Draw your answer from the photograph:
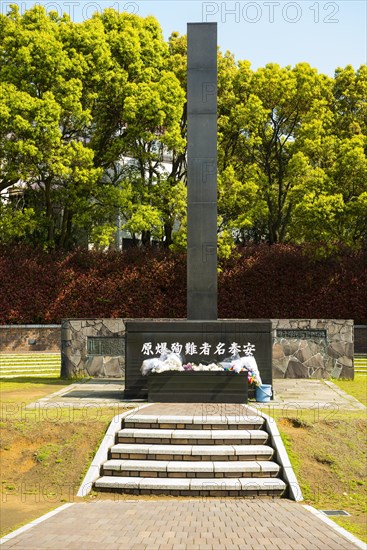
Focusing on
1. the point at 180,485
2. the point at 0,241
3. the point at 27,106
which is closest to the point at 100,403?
the point at 180,485

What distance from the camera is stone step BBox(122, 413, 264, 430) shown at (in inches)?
482

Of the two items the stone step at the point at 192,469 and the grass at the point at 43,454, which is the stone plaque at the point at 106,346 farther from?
the stone step at the point at 192,469

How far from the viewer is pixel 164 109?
31.3 meters

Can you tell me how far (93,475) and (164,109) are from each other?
22772mm

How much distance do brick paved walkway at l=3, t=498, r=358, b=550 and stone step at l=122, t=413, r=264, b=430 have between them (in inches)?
84.7

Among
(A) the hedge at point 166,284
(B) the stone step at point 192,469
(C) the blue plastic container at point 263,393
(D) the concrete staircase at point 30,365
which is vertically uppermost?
(A) the hedge at point 166,284

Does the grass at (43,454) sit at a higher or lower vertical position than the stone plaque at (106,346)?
lower

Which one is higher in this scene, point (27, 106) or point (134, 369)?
point (27, 106)

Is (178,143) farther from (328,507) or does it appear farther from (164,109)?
(328,507)

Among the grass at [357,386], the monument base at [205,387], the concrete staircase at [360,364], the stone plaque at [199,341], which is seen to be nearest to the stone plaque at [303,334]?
the grass at [357,386]

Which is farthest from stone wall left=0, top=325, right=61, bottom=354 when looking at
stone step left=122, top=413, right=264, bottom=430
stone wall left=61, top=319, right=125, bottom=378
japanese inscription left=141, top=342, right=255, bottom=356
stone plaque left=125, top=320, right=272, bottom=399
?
stone step left=122, top=413, right=264, bottom=430

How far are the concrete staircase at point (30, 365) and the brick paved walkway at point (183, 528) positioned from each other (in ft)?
38.2

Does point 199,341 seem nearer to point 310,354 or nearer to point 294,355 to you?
point 294,355

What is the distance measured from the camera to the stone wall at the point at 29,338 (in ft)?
100
